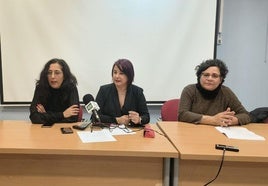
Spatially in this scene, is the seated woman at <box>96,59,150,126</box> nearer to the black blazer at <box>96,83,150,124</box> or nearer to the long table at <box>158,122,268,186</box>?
the black blazer at <box>96,83,150,124</box>

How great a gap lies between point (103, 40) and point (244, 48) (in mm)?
1828

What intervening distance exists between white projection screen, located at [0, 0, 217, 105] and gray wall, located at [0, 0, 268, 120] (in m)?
0.26

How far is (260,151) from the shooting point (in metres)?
1.64

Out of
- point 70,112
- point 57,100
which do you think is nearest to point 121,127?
point 70,112

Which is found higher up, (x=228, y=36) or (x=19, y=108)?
(x=228, y=36)

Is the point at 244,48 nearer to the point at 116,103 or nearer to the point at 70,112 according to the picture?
the point at 116,103

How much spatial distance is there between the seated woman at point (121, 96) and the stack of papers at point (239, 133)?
709 millimetres

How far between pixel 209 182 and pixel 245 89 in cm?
244

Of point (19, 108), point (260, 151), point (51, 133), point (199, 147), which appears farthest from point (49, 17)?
point (260, 151)

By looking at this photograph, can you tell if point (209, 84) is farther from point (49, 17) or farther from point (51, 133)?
point (49, 17)

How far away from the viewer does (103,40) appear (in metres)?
3.40

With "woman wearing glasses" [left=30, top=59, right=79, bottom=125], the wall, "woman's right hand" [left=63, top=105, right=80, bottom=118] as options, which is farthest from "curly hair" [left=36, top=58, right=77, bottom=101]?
the wall

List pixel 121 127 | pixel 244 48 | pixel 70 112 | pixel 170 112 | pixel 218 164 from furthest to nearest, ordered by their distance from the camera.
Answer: pixel 244 48 < pixel 170 112 < pixel 70 112 < pixel 121 127 < pixel 218 164

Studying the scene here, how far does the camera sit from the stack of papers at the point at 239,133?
76.2 inches
